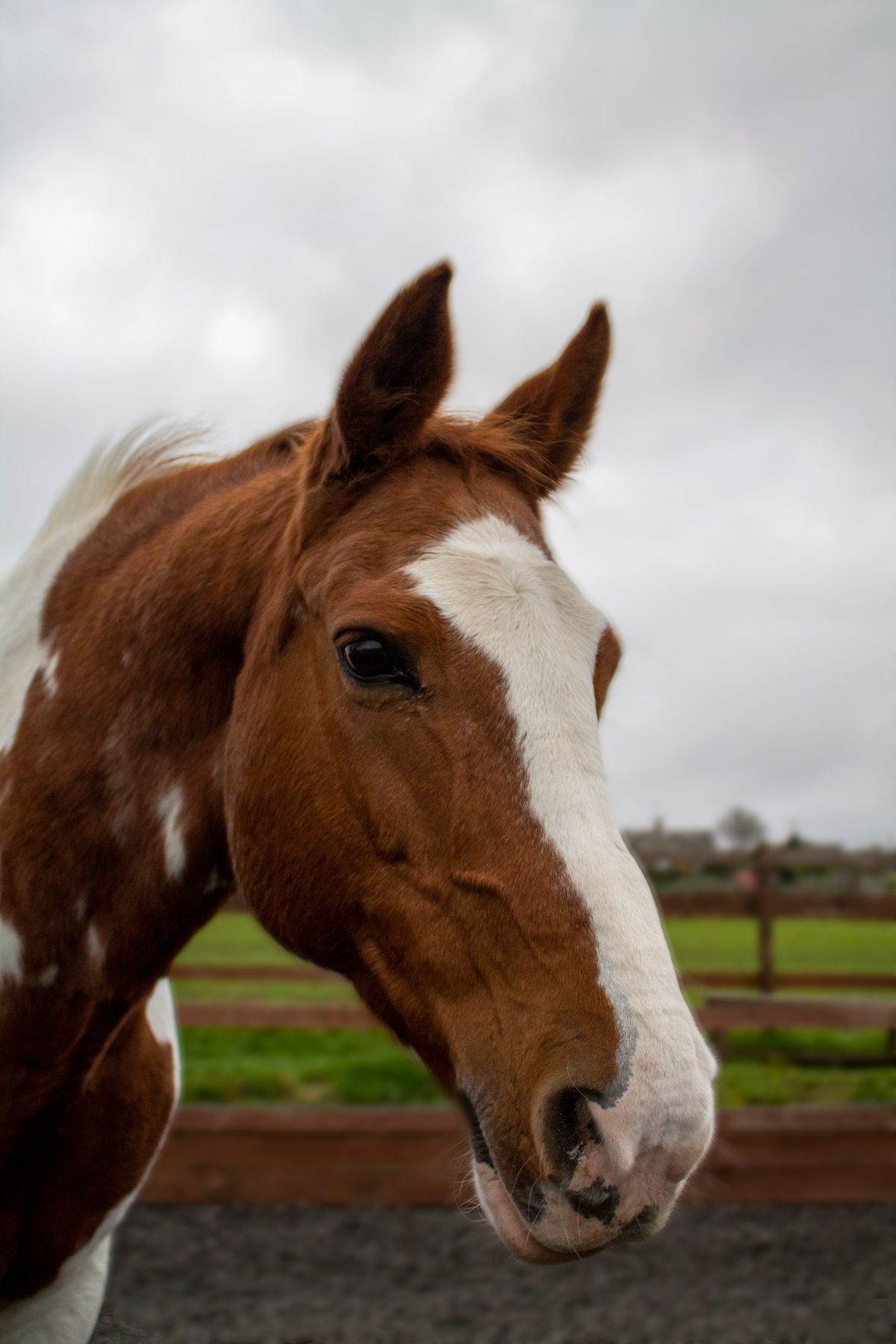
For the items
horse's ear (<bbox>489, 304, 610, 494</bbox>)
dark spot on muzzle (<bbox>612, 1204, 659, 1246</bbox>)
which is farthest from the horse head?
horse's ear (<bbox>489, 304, 610, 494</bbox>)

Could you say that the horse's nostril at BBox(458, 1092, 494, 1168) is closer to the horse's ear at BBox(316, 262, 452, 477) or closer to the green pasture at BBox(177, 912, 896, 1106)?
the horse's ear at BBox(316, 262, 452, 477)

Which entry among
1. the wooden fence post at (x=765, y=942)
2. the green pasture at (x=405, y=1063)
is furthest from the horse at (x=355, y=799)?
the wooden fence post at (x=765, y=942)

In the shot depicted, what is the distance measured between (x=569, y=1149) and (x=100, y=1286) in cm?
186

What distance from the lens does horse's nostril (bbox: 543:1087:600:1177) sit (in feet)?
4.60

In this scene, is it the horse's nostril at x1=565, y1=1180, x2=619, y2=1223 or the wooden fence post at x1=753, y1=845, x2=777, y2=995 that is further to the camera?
the wooden fence post at x1=753, y1=845, x2=777, y2=995

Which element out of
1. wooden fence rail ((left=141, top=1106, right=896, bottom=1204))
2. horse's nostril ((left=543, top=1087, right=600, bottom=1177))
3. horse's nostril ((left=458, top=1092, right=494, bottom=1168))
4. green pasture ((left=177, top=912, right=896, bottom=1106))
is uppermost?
horse's nostril ((left=543, top=1087, right=600, bottom=1177))

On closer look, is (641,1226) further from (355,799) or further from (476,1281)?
(476,1281)

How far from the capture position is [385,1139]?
559cm

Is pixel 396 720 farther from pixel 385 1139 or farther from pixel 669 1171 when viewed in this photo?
pixel 385 1139

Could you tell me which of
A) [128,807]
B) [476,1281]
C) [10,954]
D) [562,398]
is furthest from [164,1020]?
[476,1281]

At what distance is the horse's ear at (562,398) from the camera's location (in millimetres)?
2312

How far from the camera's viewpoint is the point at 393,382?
1996 millimetres

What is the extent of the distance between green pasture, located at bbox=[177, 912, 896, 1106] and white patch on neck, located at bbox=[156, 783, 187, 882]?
339 cm

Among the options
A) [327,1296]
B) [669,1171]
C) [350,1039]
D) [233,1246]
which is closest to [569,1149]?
[669,1171]
